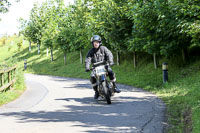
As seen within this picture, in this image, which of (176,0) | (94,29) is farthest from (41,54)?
(176,0)

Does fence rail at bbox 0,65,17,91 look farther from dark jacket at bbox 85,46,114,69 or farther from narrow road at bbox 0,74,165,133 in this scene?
dark jacket at bbox 85,46,114,69

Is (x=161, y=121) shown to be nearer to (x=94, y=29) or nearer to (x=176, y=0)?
(x=176, y=0)

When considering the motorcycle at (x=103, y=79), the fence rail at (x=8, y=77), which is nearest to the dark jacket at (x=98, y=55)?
the motorcycle at (x=103, y=79)

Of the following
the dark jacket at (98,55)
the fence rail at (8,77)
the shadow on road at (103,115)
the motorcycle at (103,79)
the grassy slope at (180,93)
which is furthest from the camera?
the fence rail at (8,77)

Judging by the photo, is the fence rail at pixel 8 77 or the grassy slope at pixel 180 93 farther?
the fence rail at pixel 8 77

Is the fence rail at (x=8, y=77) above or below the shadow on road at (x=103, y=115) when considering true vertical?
above

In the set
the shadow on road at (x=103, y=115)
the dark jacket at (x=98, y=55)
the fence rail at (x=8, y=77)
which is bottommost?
the shadow on road at (x=103, y=115)

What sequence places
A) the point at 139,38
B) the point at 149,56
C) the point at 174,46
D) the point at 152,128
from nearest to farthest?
the point at 152,128
the point at 174,46
the point at 139,38
the point at 149,56

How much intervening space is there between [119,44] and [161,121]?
1463cm

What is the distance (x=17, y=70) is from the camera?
1416 centimetres

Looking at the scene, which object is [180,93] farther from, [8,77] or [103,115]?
[8,77]

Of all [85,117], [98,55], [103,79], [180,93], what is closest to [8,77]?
[98,55]

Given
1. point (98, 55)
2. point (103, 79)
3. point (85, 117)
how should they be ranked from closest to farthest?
1. point (85, 117)
2. point (103, 79)
3. point (98, 55)

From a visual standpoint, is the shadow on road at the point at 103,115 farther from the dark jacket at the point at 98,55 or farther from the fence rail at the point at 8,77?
the fence rail at the point at 8,77
